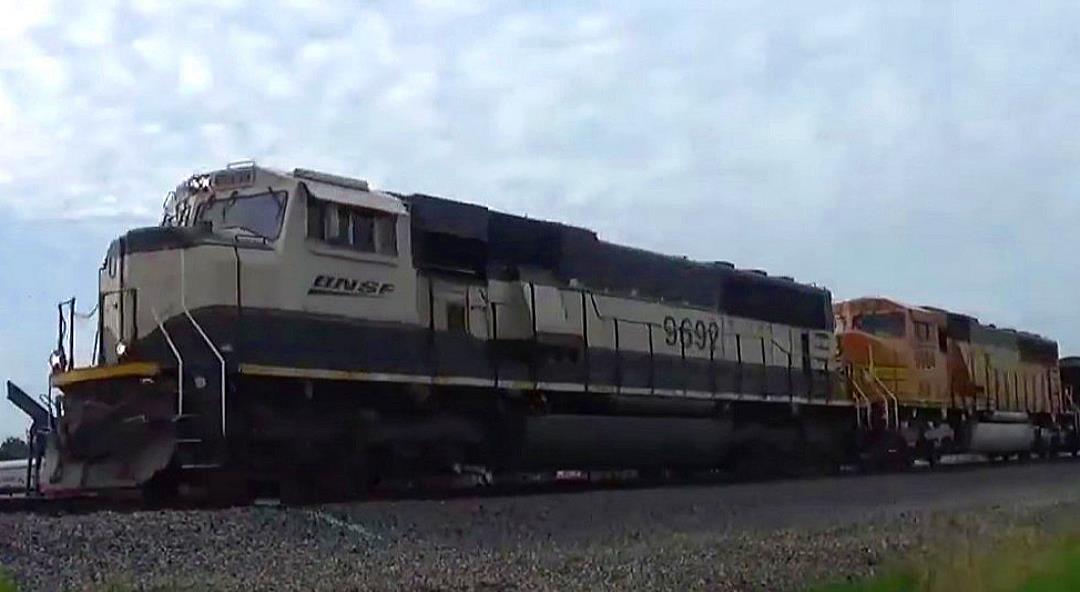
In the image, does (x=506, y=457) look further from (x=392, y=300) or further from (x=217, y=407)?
(x=217, y=407)

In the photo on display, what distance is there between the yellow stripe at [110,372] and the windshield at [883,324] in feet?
55.6

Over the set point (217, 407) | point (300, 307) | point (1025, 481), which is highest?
point (300, 307)

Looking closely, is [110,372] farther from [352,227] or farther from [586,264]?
[586,264]

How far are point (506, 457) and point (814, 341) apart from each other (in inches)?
349

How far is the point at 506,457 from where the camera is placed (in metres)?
15.3

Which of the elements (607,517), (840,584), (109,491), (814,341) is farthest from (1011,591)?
(814,341)

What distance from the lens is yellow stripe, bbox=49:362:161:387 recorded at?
11.6 m

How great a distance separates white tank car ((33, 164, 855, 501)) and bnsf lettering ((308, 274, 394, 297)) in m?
0.02

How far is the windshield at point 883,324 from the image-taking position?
84.2 feet

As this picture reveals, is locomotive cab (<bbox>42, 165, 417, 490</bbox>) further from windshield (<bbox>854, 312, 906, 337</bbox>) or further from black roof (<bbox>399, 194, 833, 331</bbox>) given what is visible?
windshield (<bbox>854, 312, 906, 337</bbox>)

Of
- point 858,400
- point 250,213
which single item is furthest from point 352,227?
point 858,400

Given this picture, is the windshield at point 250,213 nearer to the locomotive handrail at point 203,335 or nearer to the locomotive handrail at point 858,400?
the locomotive handrail at point 203,335

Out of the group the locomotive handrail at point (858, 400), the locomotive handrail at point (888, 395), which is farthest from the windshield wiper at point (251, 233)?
the locomotive handrail at point (888, 395)

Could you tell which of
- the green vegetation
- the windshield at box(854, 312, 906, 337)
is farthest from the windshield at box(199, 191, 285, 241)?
the windshield at box(854, 312, 906, 337)
